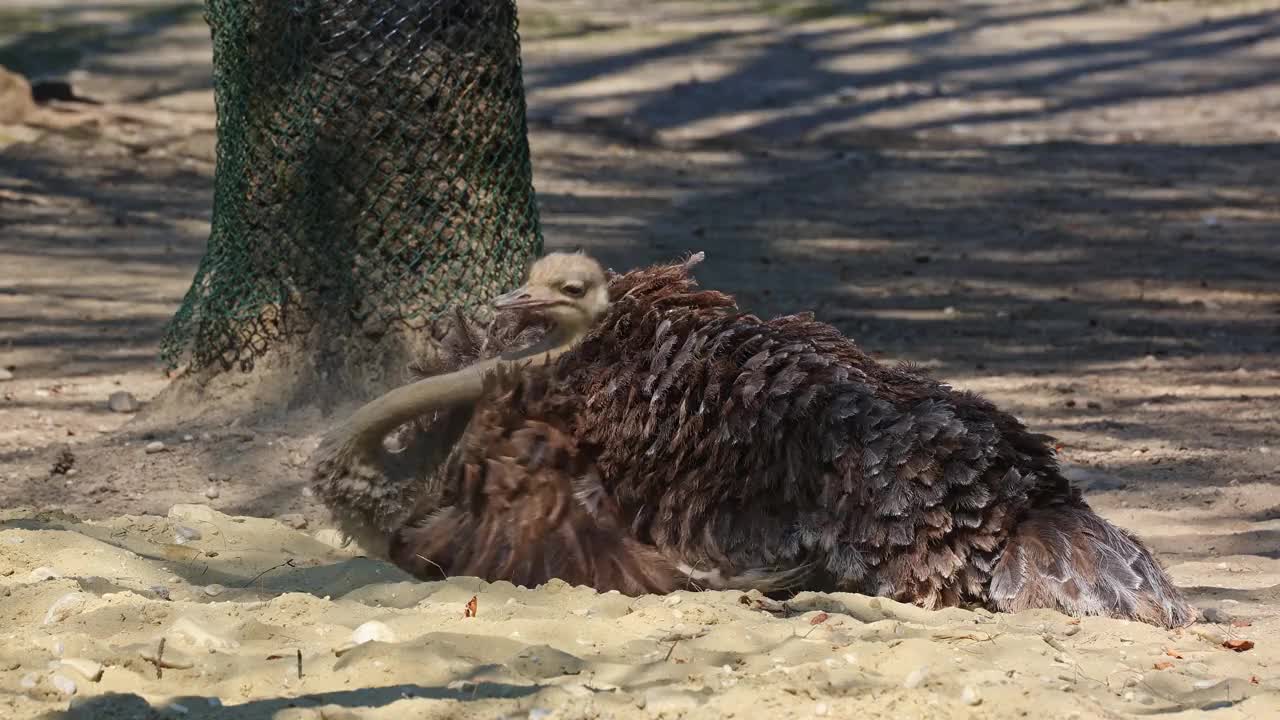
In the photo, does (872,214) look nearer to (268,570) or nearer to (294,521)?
(294,521)

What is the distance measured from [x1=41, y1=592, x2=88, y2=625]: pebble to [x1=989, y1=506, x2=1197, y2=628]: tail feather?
2.31 meters

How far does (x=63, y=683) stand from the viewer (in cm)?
369

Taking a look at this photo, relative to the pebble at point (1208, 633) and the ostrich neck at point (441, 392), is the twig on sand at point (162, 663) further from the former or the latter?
the pebble at point (1208, 633)

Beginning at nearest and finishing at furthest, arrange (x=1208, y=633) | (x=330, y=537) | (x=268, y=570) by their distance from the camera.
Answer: (x=1208, y=633) → (x=268, y=570) → (x=330, y=537)

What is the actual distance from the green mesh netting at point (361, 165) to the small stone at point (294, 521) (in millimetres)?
969

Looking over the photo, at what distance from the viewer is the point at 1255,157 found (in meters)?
11.9

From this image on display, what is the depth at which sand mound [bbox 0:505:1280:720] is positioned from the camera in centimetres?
365

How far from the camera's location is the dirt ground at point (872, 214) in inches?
246

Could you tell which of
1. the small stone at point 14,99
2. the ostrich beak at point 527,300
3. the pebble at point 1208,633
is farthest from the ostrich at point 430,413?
the small stone at point 14,99

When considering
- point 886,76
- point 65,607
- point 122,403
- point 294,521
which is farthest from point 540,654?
point 886,76

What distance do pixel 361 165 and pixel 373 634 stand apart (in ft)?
9.17

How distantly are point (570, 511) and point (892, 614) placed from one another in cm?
94

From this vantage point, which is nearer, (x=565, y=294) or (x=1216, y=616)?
(x=1216, y=616)

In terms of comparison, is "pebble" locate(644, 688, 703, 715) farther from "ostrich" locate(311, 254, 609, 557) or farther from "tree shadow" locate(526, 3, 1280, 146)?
"tree shadow" locate(526, 3, 1280, 146)
